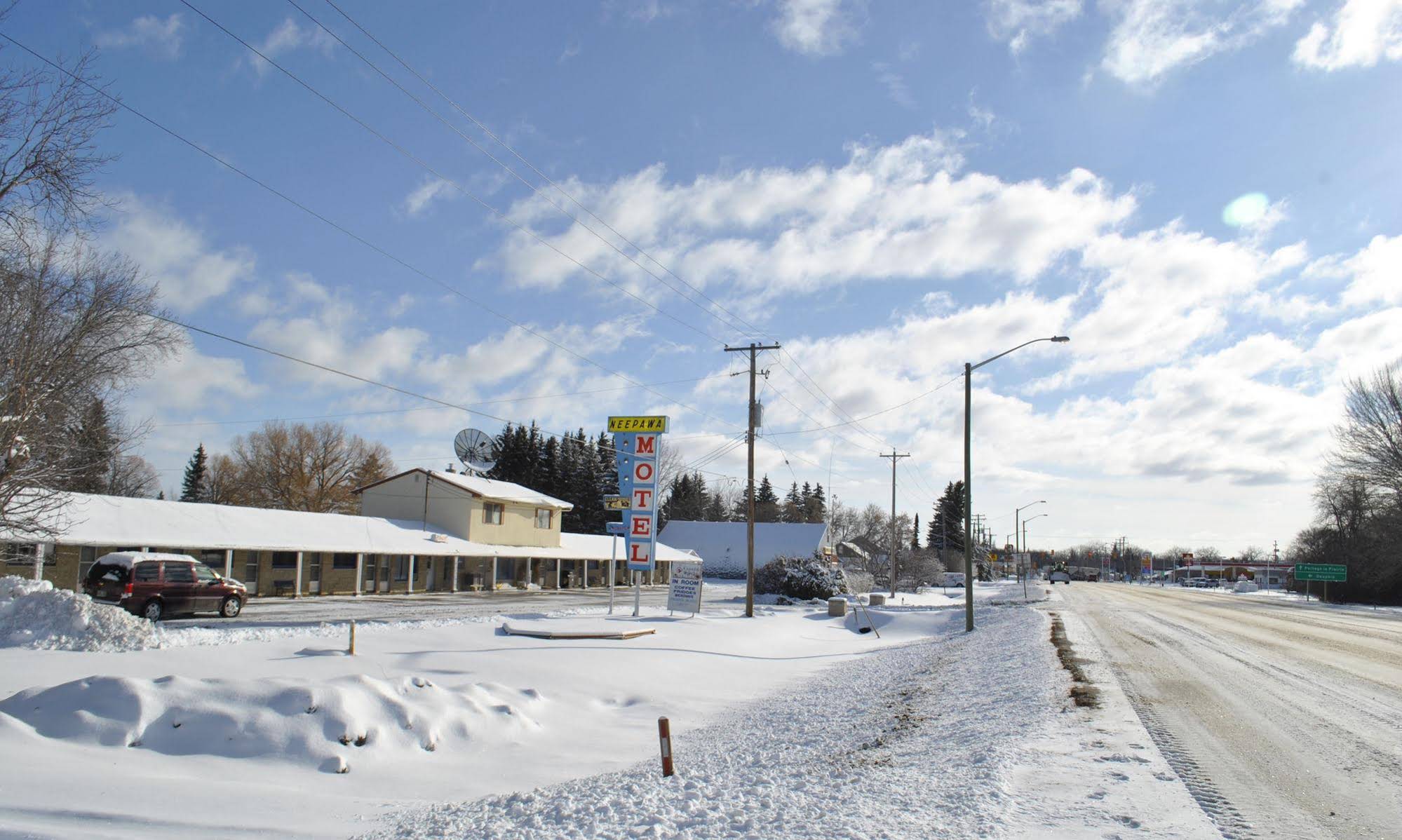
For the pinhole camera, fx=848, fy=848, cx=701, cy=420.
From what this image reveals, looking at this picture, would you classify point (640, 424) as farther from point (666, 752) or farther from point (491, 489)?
point (491, 489)

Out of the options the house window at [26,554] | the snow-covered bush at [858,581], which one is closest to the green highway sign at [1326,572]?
the snow-covered bush at [858,581]

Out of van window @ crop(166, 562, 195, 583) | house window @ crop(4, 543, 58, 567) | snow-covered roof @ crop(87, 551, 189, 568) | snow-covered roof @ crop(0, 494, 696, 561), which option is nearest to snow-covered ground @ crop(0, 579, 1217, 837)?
snow-covered roof @ crop(87, 551, 189, 568)

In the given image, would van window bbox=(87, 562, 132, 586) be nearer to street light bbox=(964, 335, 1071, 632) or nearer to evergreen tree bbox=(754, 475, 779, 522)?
street light bbox=(964, 335, 1071, 632)

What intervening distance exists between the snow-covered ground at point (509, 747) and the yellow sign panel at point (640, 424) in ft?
40.6

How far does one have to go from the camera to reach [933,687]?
15.1 metres

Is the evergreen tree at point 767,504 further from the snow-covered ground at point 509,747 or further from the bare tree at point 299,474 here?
the snow-covered ground at point 509,747

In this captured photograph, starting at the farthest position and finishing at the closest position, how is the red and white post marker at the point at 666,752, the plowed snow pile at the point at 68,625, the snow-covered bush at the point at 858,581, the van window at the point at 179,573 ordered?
the snow-covered bush at the point at 858,581, the van window at the point at 179,573, the plowed snow pile at the point at 68,625, the red and white post marker at the point at 666,752

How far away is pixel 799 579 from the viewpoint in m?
43.2

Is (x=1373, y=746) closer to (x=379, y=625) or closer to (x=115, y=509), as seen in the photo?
(x=379, y=625)

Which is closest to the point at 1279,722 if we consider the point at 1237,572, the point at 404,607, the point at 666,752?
the point at 666,752

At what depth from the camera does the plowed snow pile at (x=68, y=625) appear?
46.1ft

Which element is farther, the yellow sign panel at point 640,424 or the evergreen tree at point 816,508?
the evergreen tree at point 816,508

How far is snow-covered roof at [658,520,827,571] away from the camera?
272 feet

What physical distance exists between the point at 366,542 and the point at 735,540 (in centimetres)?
4865
